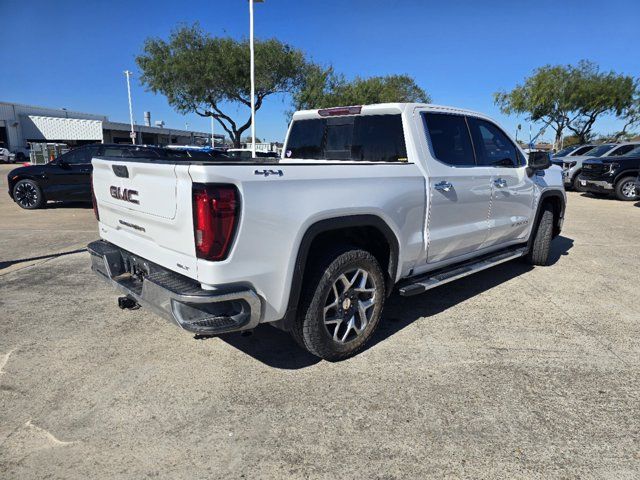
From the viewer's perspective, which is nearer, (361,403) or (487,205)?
(361,403)

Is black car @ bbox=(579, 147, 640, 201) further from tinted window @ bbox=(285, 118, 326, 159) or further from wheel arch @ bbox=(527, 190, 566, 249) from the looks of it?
tinted window @ bbox=(285, 118, 326, 159)

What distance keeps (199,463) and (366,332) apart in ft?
5.21

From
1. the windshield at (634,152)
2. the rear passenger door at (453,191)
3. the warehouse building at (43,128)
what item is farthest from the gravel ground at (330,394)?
the warehouse building at (43,128)

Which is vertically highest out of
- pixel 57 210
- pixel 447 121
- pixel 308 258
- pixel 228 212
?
pixel 447 121

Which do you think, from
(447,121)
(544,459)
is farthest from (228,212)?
(447,121)

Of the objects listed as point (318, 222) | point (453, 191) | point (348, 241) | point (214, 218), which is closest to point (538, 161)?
point (453, 191)

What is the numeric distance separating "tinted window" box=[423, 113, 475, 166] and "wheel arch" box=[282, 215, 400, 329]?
3.29 feet

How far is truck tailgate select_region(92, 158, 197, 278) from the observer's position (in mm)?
2535

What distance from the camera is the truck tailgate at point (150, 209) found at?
254cm

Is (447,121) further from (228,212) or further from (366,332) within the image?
(228,212)

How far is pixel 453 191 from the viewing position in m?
3.89

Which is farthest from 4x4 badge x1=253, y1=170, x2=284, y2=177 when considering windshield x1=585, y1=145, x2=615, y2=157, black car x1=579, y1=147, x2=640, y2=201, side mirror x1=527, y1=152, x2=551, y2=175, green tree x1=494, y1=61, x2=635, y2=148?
green tree x1=494, y1=61, x2=635, y2=148

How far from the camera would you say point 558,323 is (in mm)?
4094

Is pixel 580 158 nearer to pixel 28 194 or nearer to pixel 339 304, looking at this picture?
pixel 339 304
